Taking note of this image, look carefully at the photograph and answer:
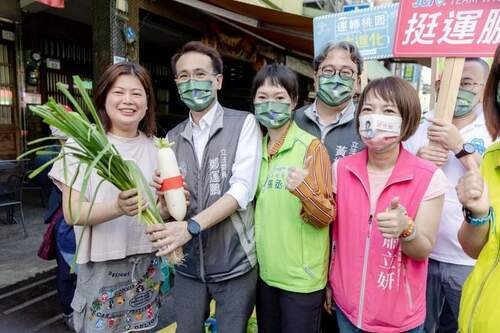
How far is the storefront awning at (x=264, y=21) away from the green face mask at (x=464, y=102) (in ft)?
11.0

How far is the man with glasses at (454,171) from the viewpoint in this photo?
6.72 feet

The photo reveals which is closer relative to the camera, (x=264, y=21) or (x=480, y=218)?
(x=480, y=218)

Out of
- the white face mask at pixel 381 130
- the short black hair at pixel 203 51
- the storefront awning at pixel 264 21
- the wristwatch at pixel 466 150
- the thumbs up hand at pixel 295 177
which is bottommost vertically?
the thumbs up hand at pixel 295 177

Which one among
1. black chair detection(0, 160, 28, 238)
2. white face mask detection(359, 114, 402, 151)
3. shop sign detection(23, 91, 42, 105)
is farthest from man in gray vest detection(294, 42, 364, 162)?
shop sign detection(23, 91, 42, 105)

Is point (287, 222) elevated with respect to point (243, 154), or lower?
lower

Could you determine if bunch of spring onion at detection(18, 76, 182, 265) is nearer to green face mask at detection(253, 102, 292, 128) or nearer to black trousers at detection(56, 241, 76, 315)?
green face mask at detection(253, 102, 292, 128)

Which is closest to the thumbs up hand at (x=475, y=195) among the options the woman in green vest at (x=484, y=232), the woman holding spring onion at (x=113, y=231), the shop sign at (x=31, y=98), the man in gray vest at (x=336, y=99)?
the woman in green vest at (x=484, y=232)

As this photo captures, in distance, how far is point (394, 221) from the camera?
1429mm

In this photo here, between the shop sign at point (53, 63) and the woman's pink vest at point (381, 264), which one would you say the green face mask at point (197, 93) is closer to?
the woman's pink vest at point (381, 264)

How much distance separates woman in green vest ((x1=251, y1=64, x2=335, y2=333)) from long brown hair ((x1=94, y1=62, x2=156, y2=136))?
0.64 meters

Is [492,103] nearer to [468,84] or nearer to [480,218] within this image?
[480,218]

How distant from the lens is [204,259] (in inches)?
76.4

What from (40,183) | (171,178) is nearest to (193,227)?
(171,178)

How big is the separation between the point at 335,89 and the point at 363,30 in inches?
78.5
